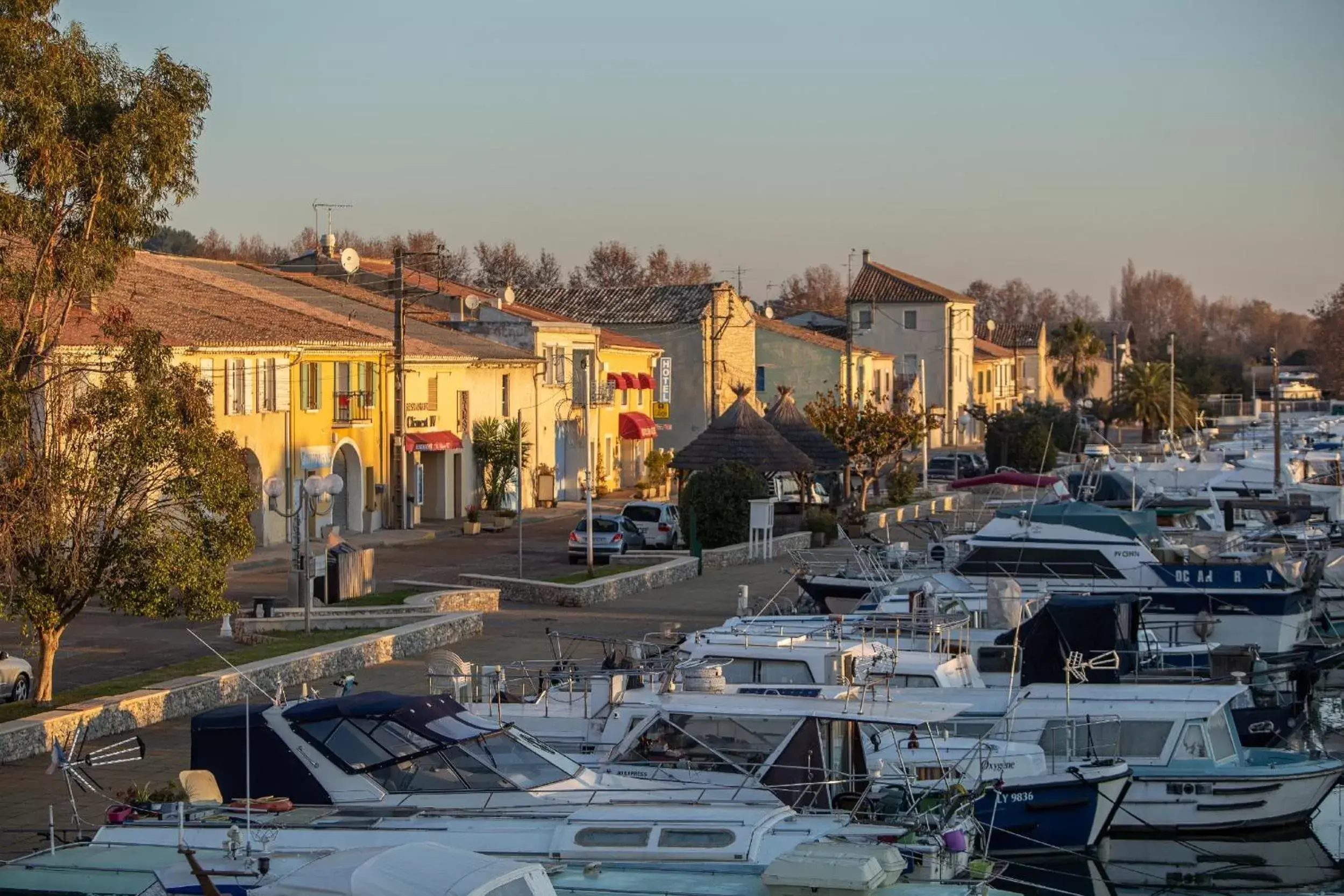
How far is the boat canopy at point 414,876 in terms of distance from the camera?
10.4m

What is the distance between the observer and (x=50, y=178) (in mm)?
20031

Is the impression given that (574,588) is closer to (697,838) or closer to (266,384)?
(266,384)

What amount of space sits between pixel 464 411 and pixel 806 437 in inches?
442

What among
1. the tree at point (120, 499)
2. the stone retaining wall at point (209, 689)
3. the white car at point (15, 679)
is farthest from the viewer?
the white car at point (15, 679)

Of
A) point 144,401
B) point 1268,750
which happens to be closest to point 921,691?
point 1268,750

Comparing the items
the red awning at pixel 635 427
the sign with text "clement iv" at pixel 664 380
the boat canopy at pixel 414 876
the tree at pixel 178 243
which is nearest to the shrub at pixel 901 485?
the red awning at pixel 635 427

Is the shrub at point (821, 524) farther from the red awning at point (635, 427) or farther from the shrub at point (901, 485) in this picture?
the red awning at point (635, 427)

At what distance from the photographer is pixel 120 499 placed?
21172 mm

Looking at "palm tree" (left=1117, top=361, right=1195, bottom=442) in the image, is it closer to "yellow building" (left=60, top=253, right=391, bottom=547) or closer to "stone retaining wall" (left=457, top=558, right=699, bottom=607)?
"yellow building" (left=60, top=253, right=391, bottom=547)

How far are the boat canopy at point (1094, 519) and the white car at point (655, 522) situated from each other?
44.9 feet

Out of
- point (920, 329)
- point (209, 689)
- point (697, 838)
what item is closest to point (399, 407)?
point (209, 689)

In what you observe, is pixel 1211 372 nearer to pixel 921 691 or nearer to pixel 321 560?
pixel 321 560

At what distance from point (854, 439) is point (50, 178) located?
3971 centimetres

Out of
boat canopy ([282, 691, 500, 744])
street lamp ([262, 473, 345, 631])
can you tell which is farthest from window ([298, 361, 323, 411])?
boat canopy ([282, 691, 500, 744])
